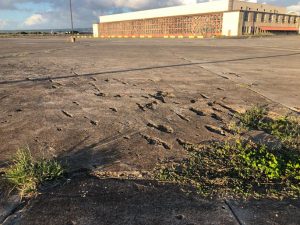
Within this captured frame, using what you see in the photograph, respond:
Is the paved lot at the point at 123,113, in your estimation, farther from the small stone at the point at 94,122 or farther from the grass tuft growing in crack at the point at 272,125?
the grass tuft growing in crack at the point at 272,125

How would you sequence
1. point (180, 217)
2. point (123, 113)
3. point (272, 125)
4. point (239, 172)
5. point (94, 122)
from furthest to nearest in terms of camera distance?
point (123, 113) → point (94, 122) → point (272, 125) → point (239, 172) → point (180, 217)

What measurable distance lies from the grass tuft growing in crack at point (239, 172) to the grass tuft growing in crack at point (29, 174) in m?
1.03

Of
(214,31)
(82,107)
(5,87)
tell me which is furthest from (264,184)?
(214,31)

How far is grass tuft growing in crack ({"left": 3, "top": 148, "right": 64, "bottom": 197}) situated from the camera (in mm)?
2629

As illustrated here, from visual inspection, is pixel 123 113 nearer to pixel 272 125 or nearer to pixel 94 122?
pixel 94 122

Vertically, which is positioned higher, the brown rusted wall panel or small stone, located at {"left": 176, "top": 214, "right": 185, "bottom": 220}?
the brown rusted wall panel

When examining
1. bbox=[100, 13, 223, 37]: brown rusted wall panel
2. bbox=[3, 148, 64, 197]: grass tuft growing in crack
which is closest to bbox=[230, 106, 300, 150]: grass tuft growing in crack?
bbox=[3, 148, 64, 197]: grass tuft growing in crack

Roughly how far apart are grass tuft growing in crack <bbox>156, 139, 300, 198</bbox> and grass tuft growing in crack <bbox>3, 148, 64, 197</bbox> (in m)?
1.03

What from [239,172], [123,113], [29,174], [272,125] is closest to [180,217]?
Result: [239,172]

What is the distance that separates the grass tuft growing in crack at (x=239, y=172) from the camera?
2.71 m

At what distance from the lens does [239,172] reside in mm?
2996

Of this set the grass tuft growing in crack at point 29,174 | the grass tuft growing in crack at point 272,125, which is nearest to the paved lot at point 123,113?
the grass tuft growing in crack at point 29,174

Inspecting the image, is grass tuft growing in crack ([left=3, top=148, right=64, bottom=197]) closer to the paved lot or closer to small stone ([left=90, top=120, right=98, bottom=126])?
the paved lot

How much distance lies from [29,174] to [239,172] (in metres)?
2.04
